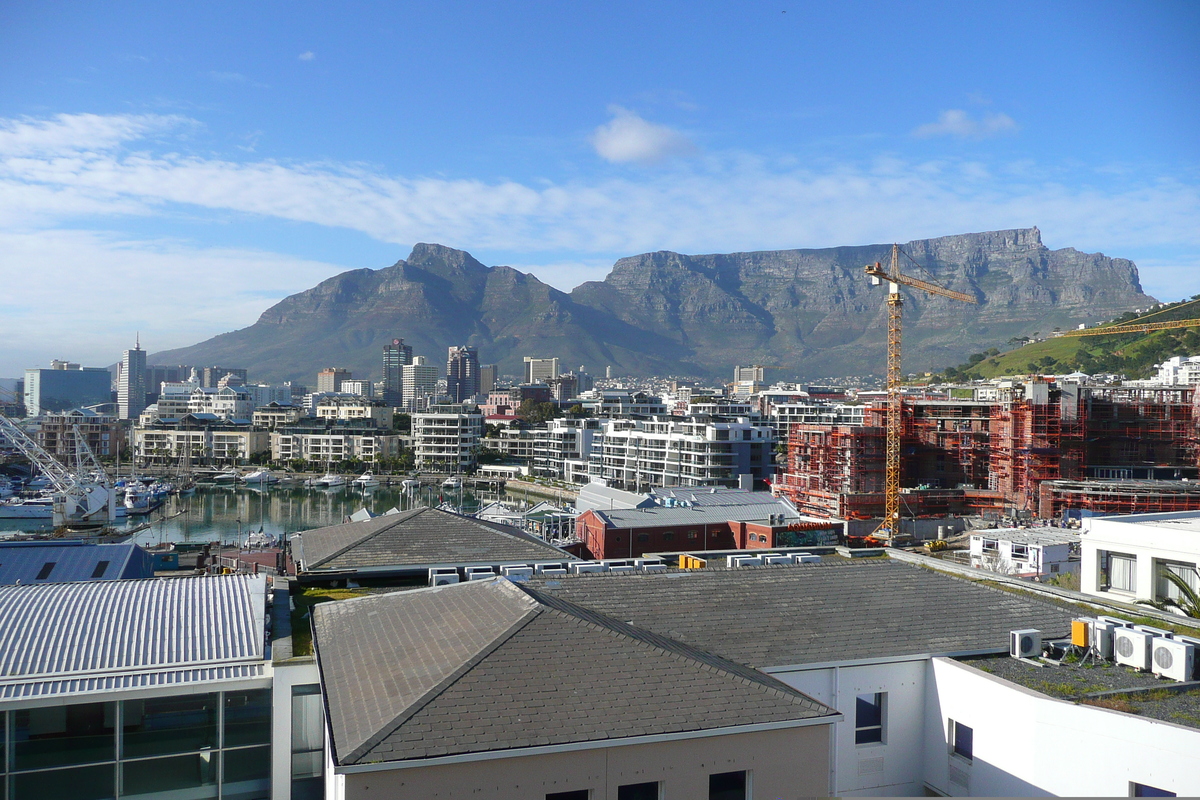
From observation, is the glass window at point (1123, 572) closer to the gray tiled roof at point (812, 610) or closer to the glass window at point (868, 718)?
the gray tiled roof at point (812, 610)

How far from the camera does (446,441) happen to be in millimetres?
56656

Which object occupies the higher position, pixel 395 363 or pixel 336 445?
pixel 395 363

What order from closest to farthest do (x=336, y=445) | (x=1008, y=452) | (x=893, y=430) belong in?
(x=1008, y=452), (x=893, y=430), (x=336, y=445)

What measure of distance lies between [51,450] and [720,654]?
2466 inches

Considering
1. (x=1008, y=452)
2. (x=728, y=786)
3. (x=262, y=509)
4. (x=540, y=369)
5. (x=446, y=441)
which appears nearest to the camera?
(x=728, y=786)

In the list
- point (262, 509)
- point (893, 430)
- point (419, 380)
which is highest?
point (419, 380)

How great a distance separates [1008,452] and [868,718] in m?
29.6

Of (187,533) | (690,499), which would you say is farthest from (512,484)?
(690,499)

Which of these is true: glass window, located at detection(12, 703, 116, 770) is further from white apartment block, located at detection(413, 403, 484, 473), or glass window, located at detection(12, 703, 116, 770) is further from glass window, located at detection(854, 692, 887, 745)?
white apartment block, located at detection(413, 403, 484, 473)

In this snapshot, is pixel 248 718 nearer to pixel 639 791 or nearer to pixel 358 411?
pixel 639 791

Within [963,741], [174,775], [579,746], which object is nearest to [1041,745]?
[963,741]

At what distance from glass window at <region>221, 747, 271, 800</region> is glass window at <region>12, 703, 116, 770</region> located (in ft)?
2.26

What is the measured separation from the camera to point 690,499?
21.8 meters

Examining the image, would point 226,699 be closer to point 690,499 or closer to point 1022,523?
point 690,499
